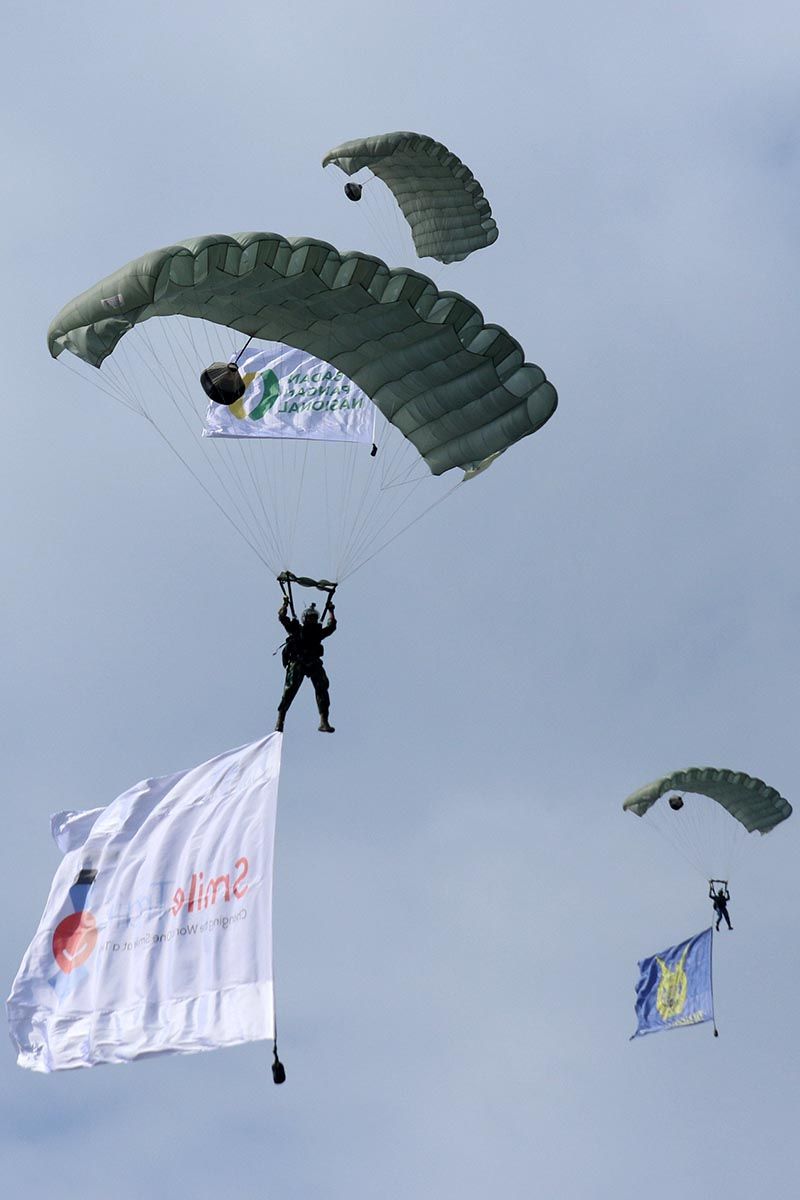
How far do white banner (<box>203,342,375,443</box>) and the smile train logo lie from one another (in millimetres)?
13151

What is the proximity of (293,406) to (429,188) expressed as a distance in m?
5.12

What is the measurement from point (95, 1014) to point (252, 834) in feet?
8.33

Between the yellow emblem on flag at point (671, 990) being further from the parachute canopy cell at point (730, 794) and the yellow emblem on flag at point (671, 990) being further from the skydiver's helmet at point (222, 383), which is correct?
the skydiver's helmet at point (222, 383)

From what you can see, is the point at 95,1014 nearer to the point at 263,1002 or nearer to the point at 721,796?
the point at 263,1002

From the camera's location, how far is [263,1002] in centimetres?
2255

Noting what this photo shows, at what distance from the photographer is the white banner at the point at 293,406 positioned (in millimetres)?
38188

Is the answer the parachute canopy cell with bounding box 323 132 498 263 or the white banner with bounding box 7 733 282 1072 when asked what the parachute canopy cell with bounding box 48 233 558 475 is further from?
the parachute canopy cell with bounding box 323 132 498 263

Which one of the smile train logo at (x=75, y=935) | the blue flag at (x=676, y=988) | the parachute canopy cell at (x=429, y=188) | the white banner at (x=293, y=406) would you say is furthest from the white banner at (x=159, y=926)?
the blue flag at (x=676, y=988)

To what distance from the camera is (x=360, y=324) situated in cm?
2625

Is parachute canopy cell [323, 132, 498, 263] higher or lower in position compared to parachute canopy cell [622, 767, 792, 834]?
higher

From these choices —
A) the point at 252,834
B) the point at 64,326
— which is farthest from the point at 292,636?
the point at 64,326

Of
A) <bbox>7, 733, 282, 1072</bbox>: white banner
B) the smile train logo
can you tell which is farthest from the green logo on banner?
the smile train logo

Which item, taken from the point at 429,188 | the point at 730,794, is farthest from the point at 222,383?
the point at 730,794

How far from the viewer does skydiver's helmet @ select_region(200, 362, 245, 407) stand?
86.8 feet
